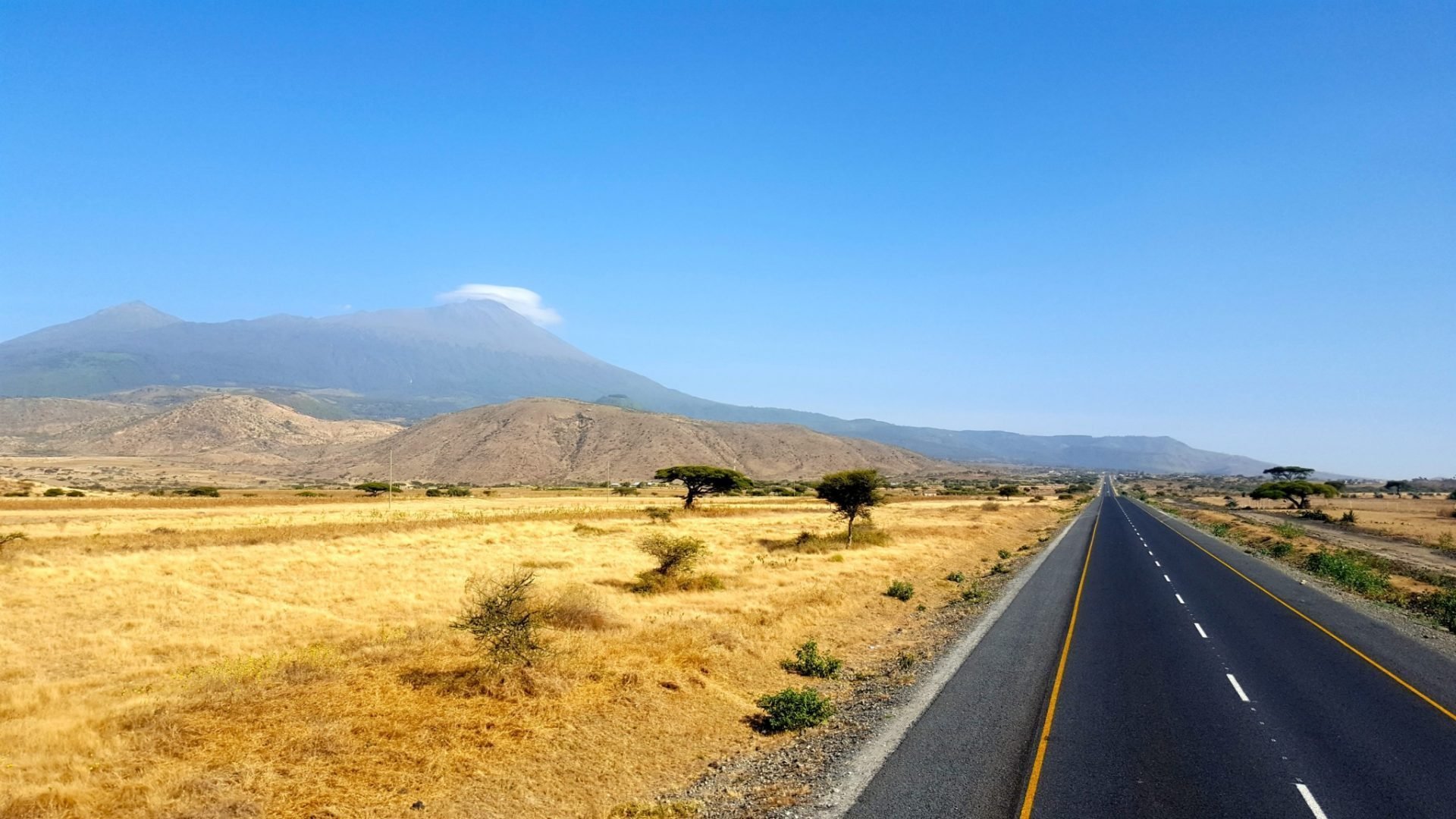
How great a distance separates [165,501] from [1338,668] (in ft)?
252

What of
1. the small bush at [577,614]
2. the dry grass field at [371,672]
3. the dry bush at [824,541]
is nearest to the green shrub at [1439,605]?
the dry grass field at [371,672]

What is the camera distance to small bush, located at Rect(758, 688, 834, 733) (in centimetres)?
1299

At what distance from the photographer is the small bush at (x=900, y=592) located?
2683cm

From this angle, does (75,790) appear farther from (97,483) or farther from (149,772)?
(97,483)

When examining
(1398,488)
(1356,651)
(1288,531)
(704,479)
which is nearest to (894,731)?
(1356,651)

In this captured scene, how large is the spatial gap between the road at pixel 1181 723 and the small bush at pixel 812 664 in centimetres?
292

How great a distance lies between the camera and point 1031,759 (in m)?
10.8

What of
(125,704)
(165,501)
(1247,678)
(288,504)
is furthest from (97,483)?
(1247,678)

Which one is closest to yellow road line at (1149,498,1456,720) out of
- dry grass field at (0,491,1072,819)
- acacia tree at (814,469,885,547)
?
dry grass field at (0,491,1072,819)

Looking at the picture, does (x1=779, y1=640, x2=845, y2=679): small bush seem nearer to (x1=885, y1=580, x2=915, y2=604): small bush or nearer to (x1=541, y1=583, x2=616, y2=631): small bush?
(x1=541, y1=583, x2=616, y2=631): small bush

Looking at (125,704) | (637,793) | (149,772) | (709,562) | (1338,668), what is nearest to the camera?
(149,772)

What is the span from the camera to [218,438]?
6998 inches

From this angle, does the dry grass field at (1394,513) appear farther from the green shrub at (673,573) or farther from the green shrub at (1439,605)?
the green shrub at (673,573)

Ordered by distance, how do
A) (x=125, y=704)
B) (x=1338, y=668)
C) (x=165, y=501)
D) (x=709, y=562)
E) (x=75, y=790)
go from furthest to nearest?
1. (x=165, y=501)
2. (x=709, y=562)
3. (x=1338, y=668)
4. (x=125, y=704)
5. (x=75, y=790)
